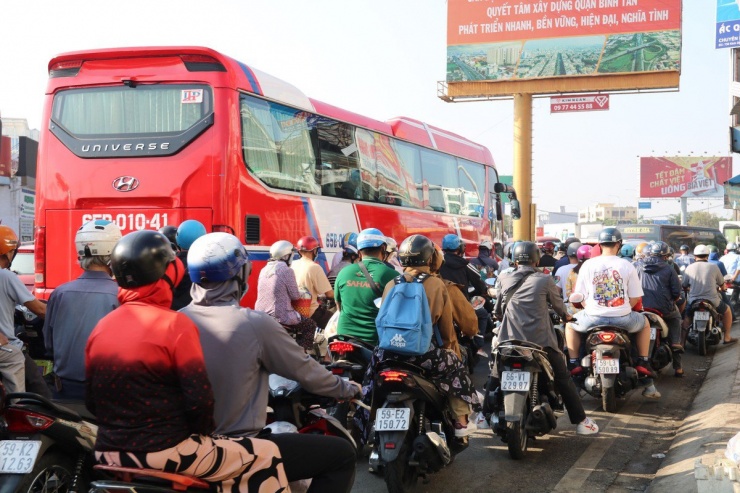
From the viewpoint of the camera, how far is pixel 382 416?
→ 16.4ft

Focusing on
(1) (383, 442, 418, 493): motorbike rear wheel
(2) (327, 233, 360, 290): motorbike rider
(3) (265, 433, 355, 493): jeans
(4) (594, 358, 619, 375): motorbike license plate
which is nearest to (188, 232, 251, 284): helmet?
(3) (265, 433, 355, 493): jeans

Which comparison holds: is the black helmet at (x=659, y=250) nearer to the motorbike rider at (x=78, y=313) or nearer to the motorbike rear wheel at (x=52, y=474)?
the motorbike rider at (x=78, y=313)

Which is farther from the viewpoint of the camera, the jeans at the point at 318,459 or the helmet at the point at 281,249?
the helmet at the point at 281,249

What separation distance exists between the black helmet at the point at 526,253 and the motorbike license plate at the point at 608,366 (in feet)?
5.05

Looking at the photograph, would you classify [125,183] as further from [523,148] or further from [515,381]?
[523,148]

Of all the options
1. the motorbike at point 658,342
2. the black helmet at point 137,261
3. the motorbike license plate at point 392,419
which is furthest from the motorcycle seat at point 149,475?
the motorbike at point 658,342

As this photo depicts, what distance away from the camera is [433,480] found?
579 cm

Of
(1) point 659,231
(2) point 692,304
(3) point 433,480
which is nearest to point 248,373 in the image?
(3) point 433,480

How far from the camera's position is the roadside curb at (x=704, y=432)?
5.34 meters

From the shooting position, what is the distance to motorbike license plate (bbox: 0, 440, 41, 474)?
145 inches

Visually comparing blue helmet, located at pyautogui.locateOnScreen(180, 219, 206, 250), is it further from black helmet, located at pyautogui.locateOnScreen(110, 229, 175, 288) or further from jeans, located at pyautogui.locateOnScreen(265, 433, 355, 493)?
black helmet, located at pyautogui.locateOnScreen(110, 229, 175, 288)

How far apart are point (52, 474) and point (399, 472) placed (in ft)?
6.70

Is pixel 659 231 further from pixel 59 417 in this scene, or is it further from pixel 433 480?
pixel 59 417

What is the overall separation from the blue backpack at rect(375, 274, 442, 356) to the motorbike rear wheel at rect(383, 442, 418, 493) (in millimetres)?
617
